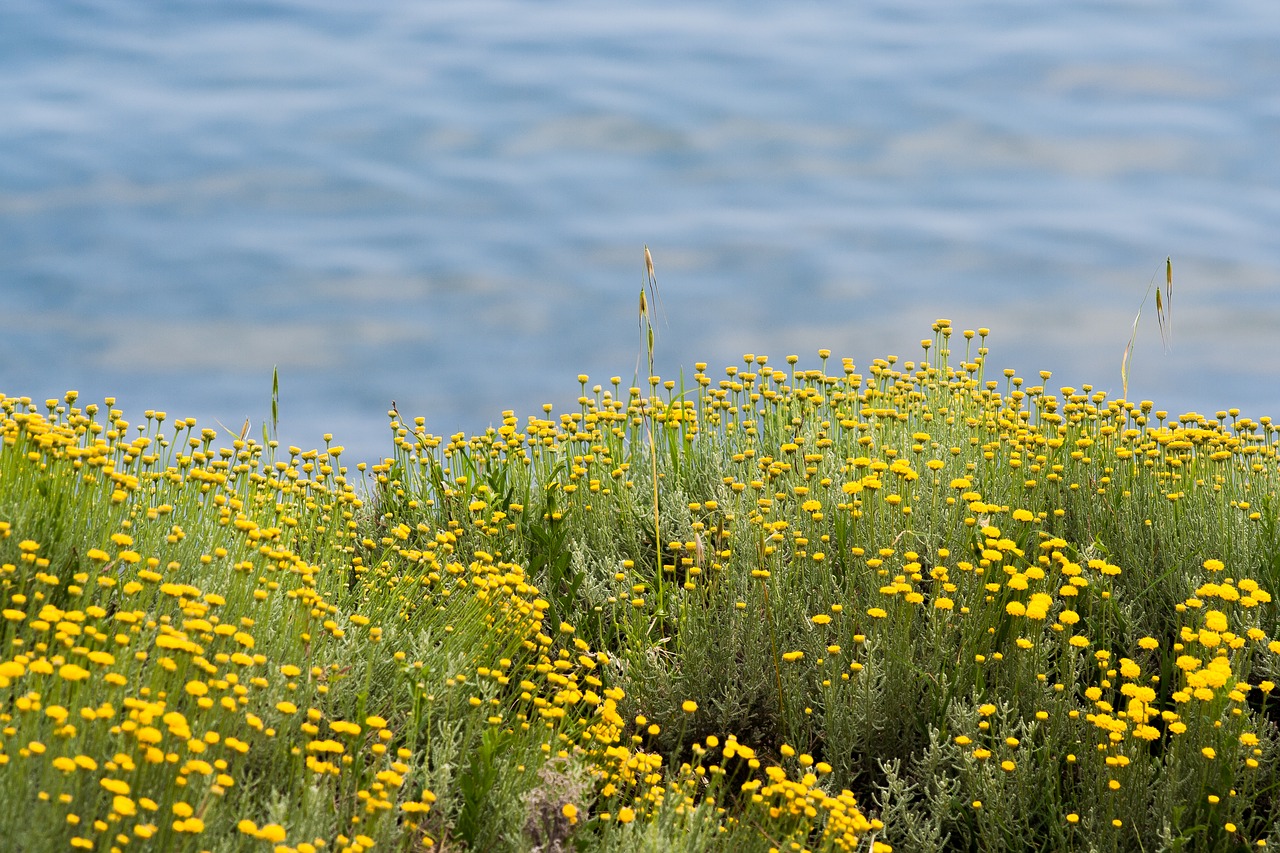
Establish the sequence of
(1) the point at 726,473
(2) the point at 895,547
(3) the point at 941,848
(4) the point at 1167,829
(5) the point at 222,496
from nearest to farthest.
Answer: (4) the point at 1167,829 → (3) the point at 941,848 → (5) the point at 222,496 → (2) the point at 895,547 → (1) the point at 726,473

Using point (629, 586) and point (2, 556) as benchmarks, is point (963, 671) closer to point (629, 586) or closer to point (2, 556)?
point (629, 586)

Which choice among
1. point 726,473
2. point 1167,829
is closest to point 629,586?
point 726,473

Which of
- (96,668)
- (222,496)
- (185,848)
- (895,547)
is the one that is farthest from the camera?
(895,547)

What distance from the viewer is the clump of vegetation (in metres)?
3.79

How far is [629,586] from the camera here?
598 centimetres

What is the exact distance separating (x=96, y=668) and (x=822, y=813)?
248cm

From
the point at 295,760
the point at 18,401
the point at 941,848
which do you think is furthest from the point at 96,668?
the point at 941,848

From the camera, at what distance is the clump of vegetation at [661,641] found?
3789mm

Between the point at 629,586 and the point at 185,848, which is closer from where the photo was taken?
the point at 185,848

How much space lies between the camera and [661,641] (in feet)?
17.7

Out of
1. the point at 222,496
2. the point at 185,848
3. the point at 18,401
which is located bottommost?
the point at 185,848

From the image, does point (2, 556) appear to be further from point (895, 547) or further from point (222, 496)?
point (895, 547)

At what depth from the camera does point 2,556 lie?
449cm

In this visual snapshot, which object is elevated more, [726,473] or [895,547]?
[726,473]
